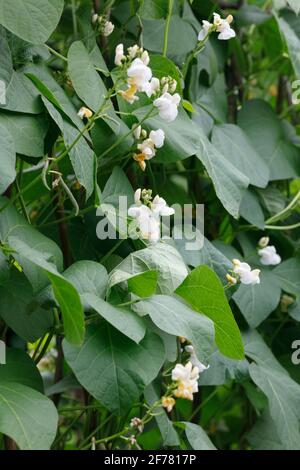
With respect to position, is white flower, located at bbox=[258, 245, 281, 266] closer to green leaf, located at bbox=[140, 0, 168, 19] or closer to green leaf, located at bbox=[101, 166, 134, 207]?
green leaf, located at bbox=[101, 166, 134, 207]

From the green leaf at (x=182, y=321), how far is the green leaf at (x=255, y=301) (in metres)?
→ 0.44

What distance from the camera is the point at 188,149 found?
1.38 m

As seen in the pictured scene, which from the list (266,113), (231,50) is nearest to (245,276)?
(266,113)

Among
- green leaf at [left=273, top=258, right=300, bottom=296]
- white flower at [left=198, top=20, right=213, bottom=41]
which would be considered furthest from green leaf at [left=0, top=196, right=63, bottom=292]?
green leaf at [left=273, top=258, right=300, bottom=296]

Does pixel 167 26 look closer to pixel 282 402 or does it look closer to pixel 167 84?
pixel 167 84

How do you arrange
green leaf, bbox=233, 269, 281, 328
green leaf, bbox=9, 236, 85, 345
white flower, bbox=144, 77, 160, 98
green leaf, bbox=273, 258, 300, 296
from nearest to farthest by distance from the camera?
1. green leaf, bbox=9, 236, 85, 345
2. white flower, bbox=144, 77, 160, 98
3. green leaf, bbox=233, 269, 281, 328
4. green leaf, bbox=273, 258, 300, 296

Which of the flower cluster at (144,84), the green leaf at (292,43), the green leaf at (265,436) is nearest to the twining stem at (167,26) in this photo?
the flower cluster at (144,84)

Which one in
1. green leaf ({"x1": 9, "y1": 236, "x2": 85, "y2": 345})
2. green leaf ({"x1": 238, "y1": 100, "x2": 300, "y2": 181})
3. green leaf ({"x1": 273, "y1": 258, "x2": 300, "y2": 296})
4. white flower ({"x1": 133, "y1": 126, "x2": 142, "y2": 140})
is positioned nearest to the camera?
green leaf ({"x1": 9, "y1": 236, "x2": 85, "y2": 345})

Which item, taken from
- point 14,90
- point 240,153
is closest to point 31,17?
point 14,90

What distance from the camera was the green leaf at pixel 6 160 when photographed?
3.59ft

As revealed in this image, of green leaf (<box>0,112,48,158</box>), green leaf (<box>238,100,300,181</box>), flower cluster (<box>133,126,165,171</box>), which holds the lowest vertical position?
green leaf (<box>238,100,300,181</box>)

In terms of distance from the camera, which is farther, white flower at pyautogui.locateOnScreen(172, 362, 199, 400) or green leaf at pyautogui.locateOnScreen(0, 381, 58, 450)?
white flower at pyautogui.locateOnScreen(172, 362, 199, 400)

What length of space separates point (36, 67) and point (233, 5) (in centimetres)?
82

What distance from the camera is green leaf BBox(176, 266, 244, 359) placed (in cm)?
121
